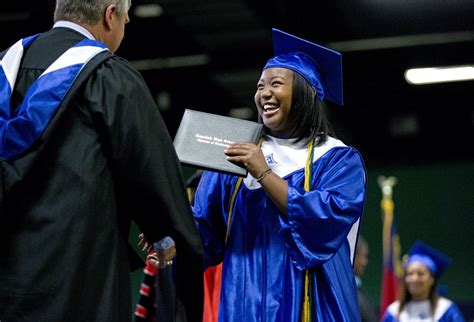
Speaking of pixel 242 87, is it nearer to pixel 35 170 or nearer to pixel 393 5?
pixel 393 5

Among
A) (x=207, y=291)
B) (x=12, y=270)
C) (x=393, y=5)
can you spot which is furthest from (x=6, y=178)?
(x=393, y=5)

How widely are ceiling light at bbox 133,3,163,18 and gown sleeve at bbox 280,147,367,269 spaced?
6.58 meters

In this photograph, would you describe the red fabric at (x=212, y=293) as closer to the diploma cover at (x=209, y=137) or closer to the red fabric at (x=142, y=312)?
the red fabric at (x=142, y=312)

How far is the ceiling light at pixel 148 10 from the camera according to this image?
9758 millimetres

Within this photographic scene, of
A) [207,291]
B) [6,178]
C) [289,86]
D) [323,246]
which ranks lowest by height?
[207,291]

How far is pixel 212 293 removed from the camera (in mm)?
5160

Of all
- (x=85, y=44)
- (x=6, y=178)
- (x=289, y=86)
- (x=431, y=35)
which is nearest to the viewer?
(x=6, y=178)

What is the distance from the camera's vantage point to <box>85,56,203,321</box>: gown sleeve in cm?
249

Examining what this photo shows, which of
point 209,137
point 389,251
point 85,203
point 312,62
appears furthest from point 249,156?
point 389,251

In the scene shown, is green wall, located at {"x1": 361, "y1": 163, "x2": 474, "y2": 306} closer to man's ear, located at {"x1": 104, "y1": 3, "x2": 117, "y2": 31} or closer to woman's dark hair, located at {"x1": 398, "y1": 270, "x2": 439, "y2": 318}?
woman's dark hair, located at {"x1": 398, "y1": 270, "x2": 439, "y2": 318}

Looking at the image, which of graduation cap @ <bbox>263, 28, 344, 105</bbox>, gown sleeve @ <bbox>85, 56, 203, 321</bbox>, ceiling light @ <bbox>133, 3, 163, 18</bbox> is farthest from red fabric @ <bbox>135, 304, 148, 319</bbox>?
ceiling light @ <bbox>133, 3, 163, 18</bbox>

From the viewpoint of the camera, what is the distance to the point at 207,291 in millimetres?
5148

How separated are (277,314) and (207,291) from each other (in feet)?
5.84

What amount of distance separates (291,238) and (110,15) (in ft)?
3.55
